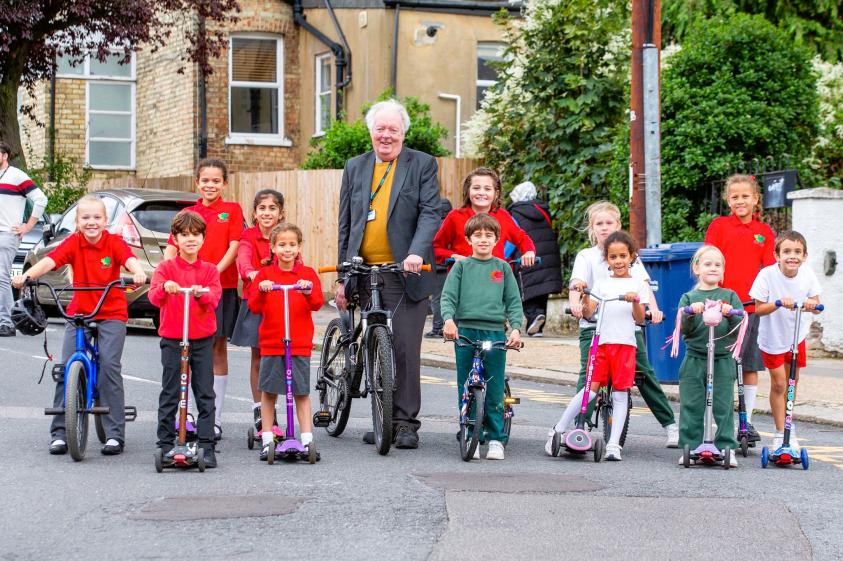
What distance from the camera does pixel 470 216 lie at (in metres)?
9.51

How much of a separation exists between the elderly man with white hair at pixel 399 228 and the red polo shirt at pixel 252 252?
1.69 feet

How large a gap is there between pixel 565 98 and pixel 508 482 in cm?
1240

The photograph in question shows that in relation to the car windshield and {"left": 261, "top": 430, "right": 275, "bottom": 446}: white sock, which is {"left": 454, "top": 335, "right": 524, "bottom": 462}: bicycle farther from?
the car windshield

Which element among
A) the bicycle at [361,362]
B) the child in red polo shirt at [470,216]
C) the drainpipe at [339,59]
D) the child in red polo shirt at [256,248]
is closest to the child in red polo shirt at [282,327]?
the bicycle at [361,362]

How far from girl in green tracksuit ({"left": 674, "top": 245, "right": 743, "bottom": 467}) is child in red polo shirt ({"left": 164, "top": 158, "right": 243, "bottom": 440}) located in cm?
274

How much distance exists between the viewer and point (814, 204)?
Result: 1494 cm

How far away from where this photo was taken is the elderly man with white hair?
360 inches

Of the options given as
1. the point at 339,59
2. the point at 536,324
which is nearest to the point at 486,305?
the point at 536,324

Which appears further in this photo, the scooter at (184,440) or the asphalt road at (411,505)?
the scooter at (184,440)

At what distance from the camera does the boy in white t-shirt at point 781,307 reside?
895 cm

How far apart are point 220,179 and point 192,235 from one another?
3.39 ft

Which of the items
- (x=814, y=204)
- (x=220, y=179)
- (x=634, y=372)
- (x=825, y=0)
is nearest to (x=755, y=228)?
(x=634, y=372)

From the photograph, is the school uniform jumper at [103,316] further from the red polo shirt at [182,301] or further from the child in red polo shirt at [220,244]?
the child in red polo shirt at [220,244]

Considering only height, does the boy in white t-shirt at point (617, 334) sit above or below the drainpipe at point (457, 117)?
below
